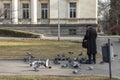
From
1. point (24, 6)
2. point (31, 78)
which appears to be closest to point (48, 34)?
point (24, 6)

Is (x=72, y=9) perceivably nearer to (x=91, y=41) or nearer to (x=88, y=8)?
(x=88, y=8)

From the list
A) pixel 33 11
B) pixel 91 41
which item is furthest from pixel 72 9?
pixel 91 41

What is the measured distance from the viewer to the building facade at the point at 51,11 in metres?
82.0

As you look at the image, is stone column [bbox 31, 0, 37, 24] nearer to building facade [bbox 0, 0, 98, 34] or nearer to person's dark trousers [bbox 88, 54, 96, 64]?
building facade [bbox 0, 0, 98, 34]

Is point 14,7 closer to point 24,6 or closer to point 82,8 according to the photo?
point 24,6

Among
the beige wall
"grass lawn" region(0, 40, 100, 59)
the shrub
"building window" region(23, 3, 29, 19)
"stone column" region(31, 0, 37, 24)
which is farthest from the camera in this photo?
"building window" region(23, 3, 29, 19)

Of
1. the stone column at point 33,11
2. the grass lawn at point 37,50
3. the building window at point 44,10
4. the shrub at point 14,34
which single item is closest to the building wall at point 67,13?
the building window at point 44,10

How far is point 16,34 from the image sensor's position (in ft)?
222

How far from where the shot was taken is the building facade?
269 ft

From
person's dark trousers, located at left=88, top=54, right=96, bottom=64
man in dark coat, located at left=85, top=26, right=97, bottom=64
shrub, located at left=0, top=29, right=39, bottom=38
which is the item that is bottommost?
shrub, located at left=0, top=29, right=39, bottom=38

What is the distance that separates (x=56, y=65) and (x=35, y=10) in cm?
6251

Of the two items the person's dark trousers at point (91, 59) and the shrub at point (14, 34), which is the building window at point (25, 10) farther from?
the person's dark trousers at point (91, 59)

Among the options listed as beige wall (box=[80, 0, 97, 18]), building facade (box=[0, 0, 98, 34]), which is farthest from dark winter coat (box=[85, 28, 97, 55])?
beige wall (box=[80, 0, 97, 18])

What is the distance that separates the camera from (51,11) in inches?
3263
